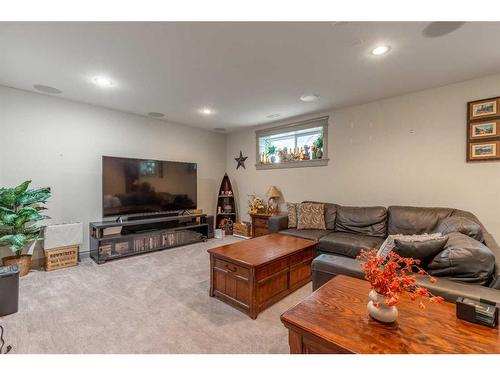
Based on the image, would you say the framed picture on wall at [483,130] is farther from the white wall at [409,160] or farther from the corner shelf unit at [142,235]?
the corner shelf unit at [142,235]

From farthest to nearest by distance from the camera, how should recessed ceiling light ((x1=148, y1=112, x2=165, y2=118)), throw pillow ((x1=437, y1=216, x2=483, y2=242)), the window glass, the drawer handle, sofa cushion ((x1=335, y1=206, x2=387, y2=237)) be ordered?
1. the window glass
2. recessed ceiling light ((x1=148, y1=112, x2=165, y2=118))
3. sofa cushion ((x1=335, y1=206, x2=387, y2=237))
4. the drawer handle
5. throw pillow ((x1=437, y1=216, x2=483, y2=242))

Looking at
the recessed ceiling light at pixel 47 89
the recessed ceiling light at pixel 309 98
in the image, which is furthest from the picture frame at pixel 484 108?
the recessed ceiling light at pixel 47 89

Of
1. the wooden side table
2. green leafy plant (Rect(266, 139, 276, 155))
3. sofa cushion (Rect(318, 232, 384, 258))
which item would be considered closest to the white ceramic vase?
sofa cushion (Rect(318, 232, 384, 258))

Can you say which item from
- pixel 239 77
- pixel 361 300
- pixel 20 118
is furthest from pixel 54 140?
pixel 361 300

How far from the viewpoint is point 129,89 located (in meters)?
3.17

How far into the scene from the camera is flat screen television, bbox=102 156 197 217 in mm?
3766

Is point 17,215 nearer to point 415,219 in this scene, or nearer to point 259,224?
point 259,224

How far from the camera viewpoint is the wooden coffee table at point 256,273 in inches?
84.1

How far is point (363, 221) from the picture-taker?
340 cm

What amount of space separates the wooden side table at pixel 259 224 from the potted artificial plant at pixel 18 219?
10.6ft

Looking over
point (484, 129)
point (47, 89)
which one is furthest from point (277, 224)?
point (47, 89)

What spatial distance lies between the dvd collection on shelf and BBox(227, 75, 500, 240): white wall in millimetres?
2316

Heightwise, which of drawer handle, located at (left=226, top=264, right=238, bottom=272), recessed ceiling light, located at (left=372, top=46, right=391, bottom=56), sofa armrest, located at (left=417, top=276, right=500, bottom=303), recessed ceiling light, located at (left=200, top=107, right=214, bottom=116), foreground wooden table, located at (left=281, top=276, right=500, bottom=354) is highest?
recessed ceiling light, located at (left=200, top=107, right=214, bottom=116)

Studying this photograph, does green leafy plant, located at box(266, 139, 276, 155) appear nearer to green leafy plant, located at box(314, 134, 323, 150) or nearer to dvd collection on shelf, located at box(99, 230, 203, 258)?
green leafy plant, located at box(314, 134, 323, 150)
